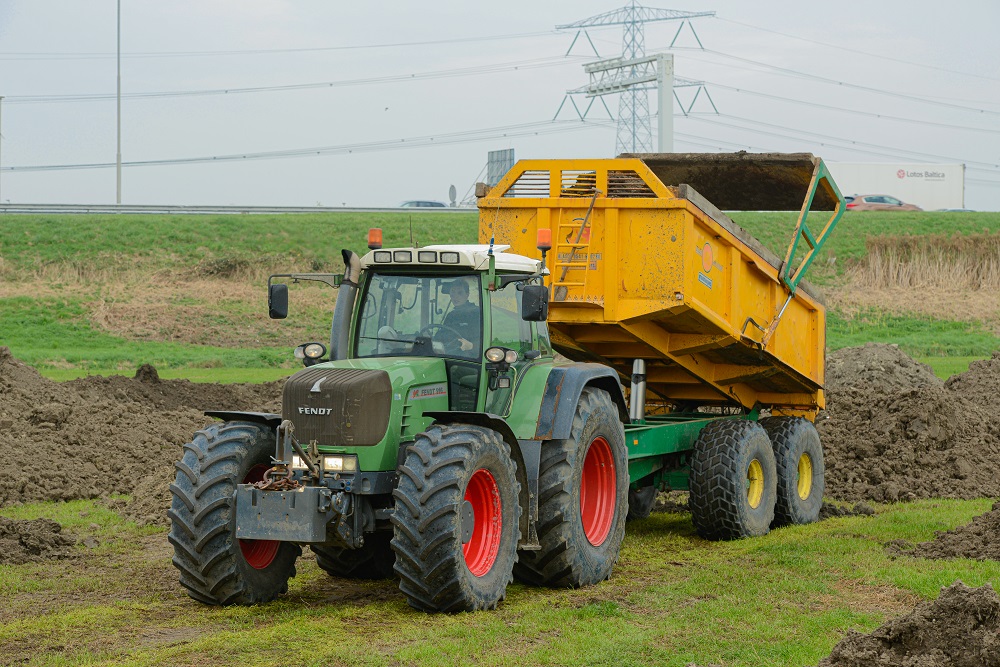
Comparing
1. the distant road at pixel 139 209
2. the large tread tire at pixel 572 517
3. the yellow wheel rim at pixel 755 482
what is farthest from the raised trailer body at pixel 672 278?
the distant road at pixel 139 209

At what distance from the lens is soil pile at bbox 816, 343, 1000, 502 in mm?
13781

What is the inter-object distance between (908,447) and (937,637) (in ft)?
27.1

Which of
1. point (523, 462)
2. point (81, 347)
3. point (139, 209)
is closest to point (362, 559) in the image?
point (523, 462)

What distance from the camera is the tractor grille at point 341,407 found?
8.25 meters

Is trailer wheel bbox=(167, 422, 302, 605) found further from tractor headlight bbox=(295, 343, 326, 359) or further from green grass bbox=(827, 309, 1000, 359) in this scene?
green grass bbox=(827, 309, 1000, 359)

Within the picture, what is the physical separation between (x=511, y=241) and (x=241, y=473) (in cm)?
404

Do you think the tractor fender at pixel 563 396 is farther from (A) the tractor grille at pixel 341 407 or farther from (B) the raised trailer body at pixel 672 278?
(A) the tractor grille at pixel 341 407

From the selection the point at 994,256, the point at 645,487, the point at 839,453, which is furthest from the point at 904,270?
the point at 645,487

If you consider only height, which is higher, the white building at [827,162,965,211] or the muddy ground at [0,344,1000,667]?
the white building at [827,162,965,211]

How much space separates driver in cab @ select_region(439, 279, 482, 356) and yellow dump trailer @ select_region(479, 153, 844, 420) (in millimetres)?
1825

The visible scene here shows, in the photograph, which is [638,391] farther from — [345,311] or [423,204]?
[423,204]

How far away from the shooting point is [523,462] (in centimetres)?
888

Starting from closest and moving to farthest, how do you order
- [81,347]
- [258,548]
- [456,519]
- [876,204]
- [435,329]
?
[456,519] < [258,548] < [435,329] < [81,347] < [876,204]

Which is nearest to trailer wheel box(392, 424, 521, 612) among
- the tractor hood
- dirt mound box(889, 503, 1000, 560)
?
the tractor hood
